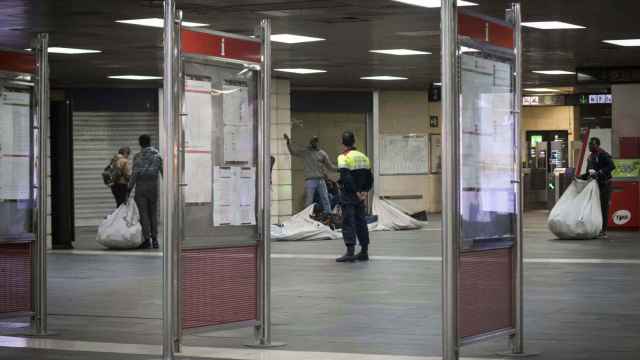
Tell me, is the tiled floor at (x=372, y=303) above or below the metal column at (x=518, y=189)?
below

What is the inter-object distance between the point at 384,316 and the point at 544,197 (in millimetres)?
25604

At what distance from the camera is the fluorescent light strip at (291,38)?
59.3 feet

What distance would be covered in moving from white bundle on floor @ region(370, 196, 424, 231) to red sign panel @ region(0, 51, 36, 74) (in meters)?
13.9

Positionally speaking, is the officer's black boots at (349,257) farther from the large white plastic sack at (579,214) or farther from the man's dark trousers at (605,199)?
the man's dark trousers at (605,199)

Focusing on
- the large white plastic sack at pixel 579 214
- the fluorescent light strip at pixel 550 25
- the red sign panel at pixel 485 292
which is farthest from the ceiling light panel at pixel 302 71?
the red sign panel at pixel 485 292

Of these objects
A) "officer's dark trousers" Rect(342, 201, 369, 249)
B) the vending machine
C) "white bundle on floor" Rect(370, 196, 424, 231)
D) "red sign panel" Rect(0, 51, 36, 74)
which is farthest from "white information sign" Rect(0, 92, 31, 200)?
the vending machine

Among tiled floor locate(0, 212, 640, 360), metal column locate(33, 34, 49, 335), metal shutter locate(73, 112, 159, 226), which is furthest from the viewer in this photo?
metal shutter locate(73, 112, 159, 226)

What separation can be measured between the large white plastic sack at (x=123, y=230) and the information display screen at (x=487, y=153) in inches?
460

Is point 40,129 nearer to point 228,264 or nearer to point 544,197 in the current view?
point 228,264

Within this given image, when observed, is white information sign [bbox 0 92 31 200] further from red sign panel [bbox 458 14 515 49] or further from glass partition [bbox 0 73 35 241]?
red sign panel [bbox 458 14 515 49]

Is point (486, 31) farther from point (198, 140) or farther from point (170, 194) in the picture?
point (170, 194)

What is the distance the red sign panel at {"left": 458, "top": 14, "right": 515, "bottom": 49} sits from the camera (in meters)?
7.66

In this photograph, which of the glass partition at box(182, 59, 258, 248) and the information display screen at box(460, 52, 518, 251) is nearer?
the information display screen at box(460, 52, 518, 251)

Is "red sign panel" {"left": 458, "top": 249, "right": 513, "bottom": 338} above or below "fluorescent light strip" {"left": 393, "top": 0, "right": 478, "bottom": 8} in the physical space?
below
